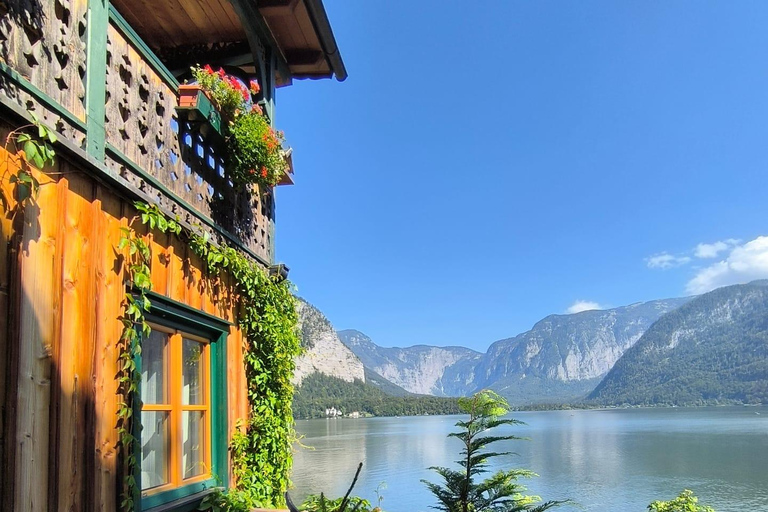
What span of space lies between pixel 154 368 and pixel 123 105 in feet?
4.77

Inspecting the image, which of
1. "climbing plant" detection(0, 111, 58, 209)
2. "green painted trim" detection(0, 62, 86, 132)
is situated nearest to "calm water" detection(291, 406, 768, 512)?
"green painted trim" detection(0, 62, 86, 132)

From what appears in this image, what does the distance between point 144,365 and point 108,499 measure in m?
0.80

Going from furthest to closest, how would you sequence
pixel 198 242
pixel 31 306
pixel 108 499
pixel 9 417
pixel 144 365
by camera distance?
pixel 198 242, pixel 144 365, pixel 108 499, pixel 31 306, pixel 9 417

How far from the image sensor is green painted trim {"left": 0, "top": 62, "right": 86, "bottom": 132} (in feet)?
7.45

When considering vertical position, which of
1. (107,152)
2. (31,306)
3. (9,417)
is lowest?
(9,417)

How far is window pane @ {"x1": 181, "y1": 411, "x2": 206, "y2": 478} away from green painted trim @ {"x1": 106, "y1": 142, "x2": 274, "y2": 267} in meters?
1.23

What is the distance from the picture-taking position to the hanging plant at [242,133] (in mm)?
4289

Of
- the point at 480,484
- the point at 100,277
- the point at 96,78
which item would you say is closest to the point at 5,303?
the point at 100,277

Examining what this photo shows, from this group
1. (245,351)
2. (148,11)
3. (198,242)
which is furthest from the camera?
(148,11)

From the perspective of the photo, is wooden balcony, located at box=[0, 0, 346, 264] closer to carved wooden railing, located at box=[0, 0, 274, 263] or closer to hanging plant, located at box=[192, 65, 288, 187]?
Answer: carved wooden railing, located at box=[0, 0, 274, 263]

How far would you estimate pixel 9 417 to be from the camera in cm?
220

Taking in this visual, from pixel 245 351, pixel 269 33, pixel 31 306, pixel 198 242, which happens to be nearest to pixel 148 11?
pixel 269 33

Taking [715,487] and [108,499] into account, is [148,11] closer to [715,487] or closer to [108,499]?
[108,499]

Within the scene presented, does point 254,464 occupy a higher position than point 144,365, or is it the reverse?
point 144,365
